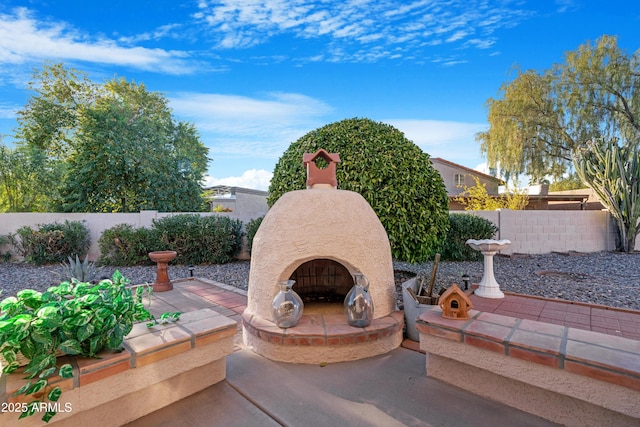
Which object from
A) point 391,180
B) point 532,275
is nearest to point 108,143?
point 391,180

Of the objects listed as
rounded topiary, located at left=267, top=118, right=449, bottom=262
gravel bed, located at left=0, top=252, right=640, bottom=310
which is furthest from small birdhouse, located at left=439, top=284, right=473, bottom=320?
gravel bed, located at left=0, top=252, right=640, bottom=310

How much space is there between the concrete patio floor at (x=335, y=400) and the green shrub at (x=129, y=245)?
670 centimetres

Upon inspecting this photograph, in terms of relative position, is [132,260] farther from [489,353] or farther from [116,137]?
[489,353]

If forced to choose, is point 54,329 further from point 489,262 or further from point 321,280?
point 489,262

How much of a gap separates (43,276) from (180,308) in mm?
5307

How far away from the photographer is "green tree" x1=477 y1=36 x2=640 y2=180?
46.9 ft

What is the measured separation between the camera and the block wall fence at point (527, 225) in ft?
31.4

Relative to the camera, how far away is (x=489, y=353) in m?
2.26

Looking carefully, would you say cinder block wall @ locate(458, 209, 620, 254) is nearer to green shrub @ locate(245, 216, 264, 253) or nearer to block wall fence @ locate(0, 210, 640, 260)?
block wall fence @ locate(0, 210, 640, 260)

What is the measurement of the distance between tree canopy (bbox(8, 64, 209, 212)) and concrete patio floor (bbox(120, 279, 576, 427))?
42.4 feet

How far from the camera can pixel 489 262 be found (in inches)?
189

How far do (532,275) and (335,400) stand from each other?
615 centimetres

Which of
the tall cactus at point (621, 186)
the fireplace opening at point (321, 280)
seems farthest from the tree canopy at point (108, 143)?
the tall cactus at point (621, 186)

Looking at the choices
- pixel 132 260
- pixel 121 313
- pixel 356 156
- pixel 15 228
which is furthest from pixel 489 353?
pixel 15 228
